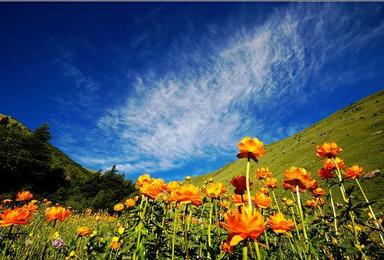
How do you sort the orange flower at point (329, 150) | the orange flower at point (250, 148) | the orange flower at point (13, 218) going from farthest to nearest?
the orange flower at point (329, 150) < the orange flower at point (13, 218) < the orange flower at point (250, 148)

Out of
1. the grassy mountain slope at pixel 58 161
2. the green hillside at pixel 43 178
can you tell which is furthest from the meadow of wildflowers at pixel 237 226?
the grassy mountain slope at pixel 58 161

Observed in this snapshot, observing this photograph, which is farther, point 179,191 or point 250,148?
point 179,191

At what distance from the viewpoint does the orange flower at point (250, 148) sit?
217cm

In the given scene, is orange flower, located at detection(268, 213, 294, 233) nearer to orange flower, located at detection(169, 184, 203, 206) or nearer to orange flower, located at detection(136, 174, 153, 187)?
orange flower, located at detection(169, 184, 203, 206)

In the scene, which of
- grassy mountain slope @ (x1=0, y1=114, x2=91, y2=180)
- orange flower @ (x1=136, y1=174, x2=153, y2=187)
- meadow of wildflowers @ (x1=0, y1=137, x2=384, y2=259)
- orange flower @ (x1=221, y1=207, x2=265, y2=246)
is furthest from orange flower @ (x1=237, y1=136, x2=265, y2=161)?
grassy mountain slope @ (x1=0, y1=114, x2=91, y2=180)

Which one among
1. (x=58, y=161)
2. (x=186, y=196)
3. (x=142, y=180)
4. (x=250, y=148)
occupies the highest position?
(x=58, y=161)

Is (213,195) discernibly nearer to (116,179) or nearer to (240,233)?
(240,233)

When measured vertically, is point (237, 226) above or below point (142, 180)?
below

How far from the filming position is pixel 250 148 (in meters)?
2.18

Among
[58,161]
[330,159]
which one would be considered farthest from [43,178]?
[330,159]

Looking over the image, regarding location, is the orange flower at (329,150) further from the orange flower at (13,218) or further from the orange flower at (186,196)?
the orange flower at (13,218)

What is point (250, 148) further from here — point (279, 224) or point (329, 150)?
point (329, 150)

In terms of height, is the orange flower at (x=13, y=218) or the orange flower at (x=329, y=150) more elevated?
the orange flower at (x=329, y=150)

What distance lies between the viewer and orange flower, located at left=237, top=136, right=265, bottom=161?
7.13ft
